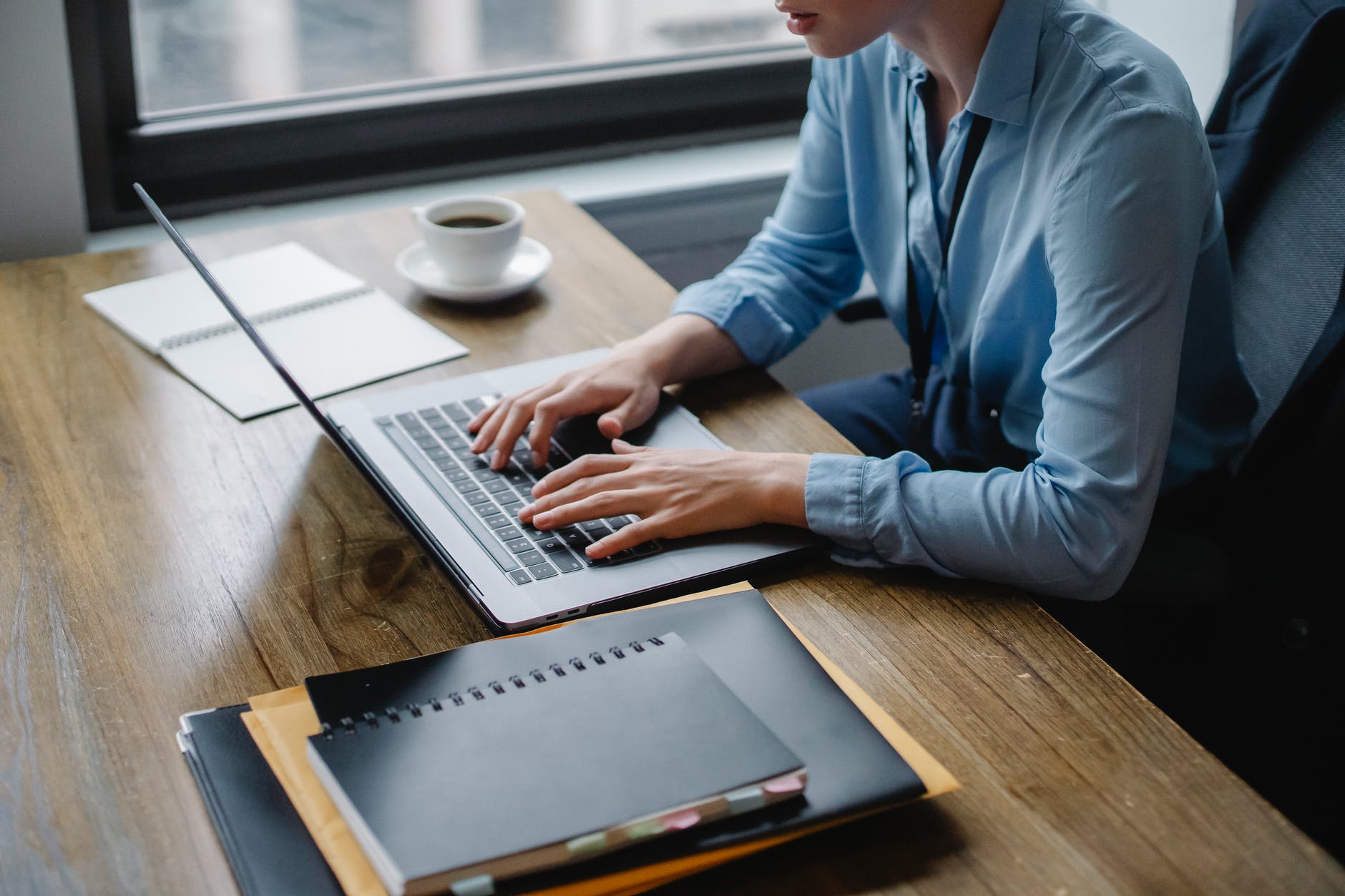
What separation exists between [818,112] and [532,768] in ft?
2.83

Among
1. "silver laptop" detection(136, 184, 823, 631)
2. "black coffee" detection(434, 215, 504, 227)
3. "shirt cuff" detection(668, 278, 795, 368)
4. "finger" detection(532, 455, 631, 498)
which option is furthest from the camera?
"black coffee" detection(434, 215, 504, 227)

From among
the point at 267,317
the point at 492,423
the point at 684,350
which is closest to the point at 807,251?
the point at 684,350

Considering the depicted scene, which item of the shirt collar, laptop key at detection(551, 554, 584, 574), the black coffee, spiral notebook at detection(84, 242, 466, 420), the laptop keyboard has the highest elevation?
the shirt collar

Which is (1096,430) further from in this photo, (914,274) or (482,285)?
(482,285)

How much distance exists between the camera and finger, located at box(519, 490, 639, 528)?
0.91 meters

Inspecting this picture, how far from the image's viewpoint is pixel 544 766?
25.3 inches

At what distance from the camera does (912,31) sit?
110 centimetres

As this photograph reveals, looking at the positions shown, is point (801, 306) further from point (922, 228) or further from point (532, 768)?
point (532, 768)

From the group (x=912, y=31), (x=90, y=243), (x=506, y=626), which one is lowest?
(x=90, y=243)

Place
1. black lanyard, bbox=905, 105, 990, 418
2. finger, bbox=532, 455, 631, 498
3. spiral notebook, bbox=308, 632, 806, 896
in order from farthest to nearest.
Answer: black lanyard, bbox=905, 105, 990, 418 → finger, bbox=532, 455, 631, 498 → spiral notebook, bbox=308, 632, 806, 896

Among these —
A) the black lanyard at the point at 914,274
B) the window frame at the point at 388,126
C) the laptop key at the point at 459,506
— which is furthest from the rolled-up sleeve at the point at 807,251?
the window frame at the point at 388,126

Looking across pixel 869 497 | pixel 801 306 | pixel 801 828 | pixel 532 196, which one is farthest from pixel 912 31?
pixel 801 828

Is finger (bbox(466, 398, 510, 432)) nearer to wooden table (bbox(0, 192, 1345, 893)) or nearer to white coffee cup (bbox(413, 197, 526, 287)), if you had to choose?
wooden table (bbox(0, 192, 1345, 893))

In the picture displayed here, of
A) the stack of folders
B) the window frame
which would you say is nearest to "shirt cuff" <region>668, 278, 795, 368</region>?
the stack of folders
